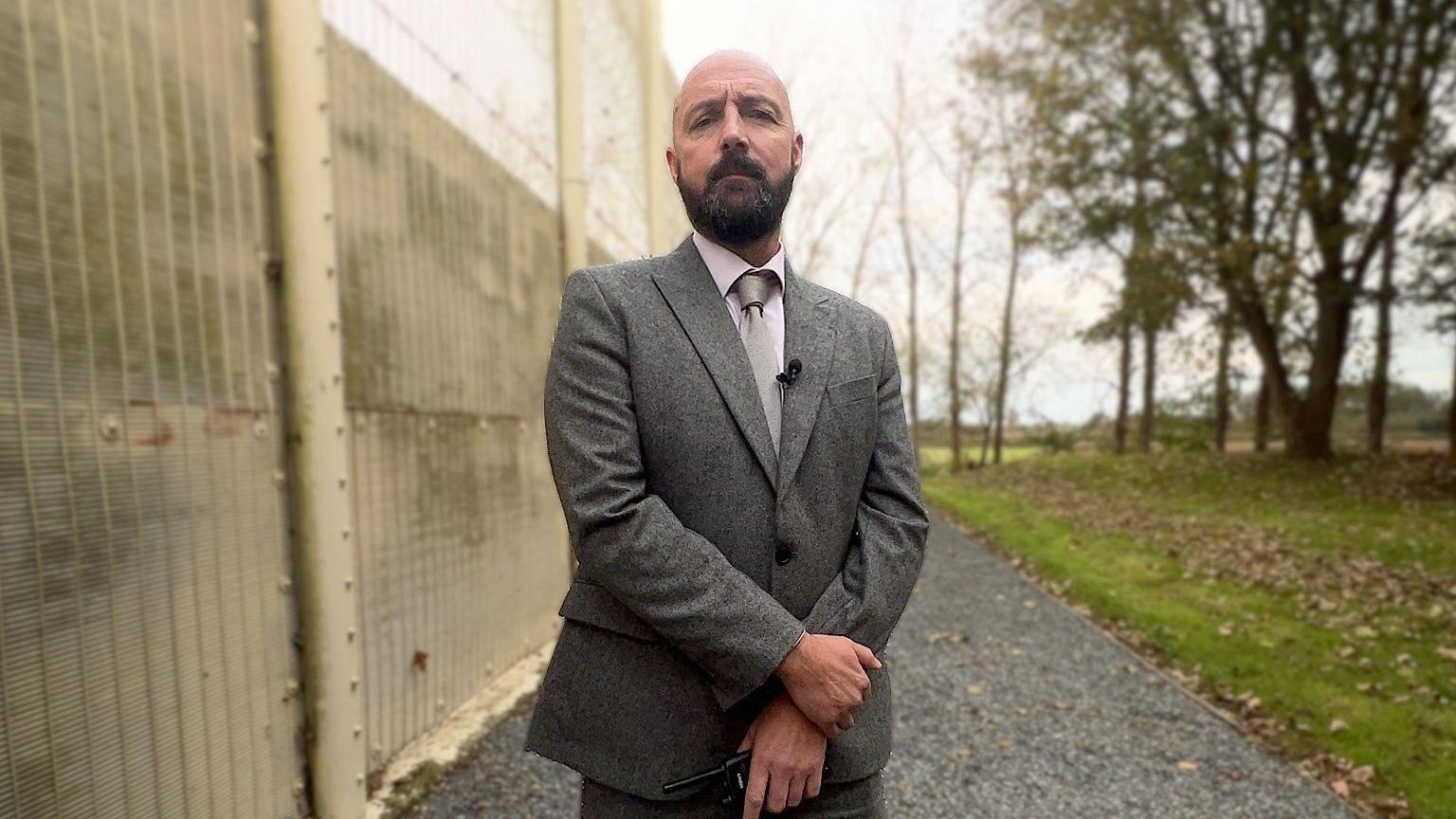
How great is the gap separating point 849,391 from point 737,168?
0.47 metres

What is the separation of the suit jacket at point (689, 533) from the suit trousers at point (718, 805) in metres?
0.04

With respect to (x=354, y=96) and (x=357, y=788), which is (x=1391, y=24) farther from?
(x=357, y=788)

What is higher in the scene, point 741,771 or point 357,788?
point 741,771

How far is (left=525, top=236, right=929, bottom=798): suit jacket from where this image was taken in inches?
55.4

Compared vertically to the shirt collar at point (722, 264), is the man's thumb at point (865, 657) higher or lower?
lower

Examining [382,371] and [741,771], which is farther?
[382,371]

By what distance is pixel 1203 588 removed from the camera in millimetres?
7664

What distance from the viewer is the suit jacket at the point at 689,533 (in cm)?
141

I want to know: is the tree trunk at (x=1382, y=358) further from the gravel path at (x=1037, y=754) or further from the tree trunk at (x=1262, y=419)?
the gravel path at (x=1037, y=754)

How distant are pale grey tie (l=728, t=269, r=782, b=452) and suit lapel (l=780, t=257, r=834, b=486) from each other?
26mm

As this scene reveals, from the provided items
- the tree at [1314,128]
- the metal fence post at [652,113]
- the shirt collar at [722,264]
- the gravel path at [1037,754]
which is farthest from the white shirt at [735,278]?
the tree at [1314,128]

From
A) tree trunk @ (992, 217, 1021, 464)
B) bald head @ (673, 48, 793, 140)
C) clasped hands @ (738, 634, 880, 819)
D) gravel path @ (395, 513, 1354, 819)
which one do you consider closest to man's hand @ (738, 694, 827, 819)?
clasped hands @ (738, 634, 880, 819)

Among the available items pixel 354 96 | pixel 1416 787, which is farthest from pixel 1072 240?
pixel 354 96

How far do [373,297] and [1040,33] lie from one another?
15.5 metres
